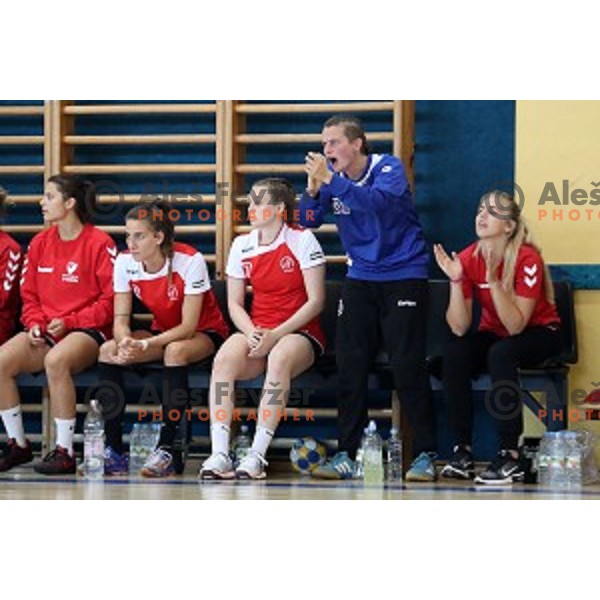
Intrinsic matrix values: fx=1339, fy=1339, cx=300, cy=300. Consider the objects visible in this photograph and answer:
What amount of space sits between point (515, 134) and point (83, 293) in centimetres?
204

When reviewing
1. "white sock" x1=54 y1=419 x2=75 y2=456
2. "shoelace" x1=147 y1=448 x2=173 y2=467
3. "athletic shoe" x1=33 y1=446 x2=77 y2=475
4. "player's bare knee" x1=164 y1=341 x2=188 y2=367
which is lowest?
"athletic shoe" x1=33 y1=446 x2=77 y2=475

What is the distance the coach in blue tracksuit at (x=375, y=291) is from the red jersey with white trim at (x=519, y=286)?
201 mm

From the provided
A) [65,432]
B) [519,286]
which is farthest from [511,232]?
[65,432]

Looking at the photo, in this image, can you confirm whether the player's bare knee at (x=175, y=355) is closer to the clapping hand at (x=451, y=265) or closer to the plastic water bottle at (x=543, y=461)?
the clapping hand at (x=451, y=265)

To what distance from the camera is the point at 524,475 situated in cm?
518

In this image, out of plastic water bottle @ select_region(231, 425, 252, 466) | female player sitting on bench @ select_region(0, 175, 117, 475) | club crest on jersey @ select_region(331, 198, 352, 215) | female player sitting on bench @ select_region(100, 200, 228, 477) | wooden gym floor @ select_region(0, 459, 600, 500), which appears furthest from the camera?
plastic water bottle @ select_region(231, 425, 252, 466)

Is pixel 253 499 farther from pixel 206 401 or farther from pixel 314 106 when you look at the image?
pixel 314 106

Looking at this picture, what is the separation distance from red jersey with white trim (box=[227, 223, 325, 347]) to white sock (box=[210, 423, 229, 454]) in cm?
48

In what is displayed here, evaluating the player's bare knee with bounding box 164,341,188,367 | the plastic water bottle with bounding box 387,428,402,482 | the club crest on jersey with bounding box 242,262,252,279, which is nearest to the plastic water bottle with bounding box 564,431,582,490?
the plastic water bottle with bounding box 387,428,402,482

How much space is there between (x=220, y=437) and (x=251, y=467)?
0.17 meters

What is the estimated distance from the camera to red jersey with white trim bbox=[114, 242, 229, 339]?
557 centimetres

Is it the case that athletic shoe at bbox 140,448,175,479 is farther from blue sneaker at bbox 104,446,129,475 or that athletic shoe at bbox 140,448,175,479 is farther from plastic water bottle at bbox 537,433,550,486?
plastic water bottle at bbox 537,433,550,486

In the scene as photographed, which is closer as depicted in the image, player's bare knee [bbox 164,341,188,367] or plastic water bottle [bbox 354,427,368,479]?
plastic water bottle [bbox 354,427,368,479]

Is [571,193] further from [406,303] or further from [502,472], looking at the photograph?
[502,472]
